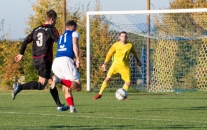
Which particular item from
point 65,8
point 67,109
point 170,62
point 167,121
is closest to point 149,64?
point 170,62

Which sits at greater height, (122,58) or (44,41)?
(44,41)

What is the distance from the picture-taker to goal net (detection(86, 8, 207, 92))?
22828mm

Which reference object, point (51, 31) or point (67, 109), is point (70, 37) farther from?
point (67, 109)

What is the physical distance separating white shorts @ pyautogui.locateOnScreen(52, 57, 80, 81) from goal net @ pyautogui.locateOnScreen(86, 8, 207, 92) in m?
9.75

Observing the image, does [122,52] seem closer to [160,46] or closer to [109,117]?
[160,46]

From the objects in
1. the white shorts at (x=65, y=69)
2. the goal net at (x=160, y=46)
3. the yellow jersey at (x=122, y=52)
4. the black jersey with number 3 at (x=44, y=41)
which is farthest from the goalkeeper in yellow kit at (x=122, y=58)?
the white shorts at (x=65, y=69)

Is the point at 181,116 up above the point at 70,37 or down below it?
below

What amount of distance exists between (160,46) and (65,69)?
1130 centimetres

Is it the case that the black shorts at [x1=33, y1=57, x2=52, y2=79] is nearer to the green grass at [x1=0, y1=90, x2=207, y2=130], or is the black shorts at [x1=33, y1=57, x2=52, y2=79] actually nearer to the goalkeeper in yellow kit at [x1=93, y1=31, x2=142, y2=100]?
the green grass at [x1=0, y1=90, x2=207, y2=130]

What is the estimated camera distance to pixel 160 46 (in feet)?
78.0

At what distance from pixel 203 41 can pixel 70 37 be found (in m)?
11.0

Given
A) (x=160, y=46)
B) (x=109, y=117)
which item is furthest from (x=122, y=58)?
(x=109, y=117)

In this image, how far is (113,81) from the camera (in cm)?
2425

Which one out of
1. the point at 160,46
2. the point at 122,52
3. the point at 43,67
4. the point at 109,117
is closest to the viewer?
the point at 109,117
